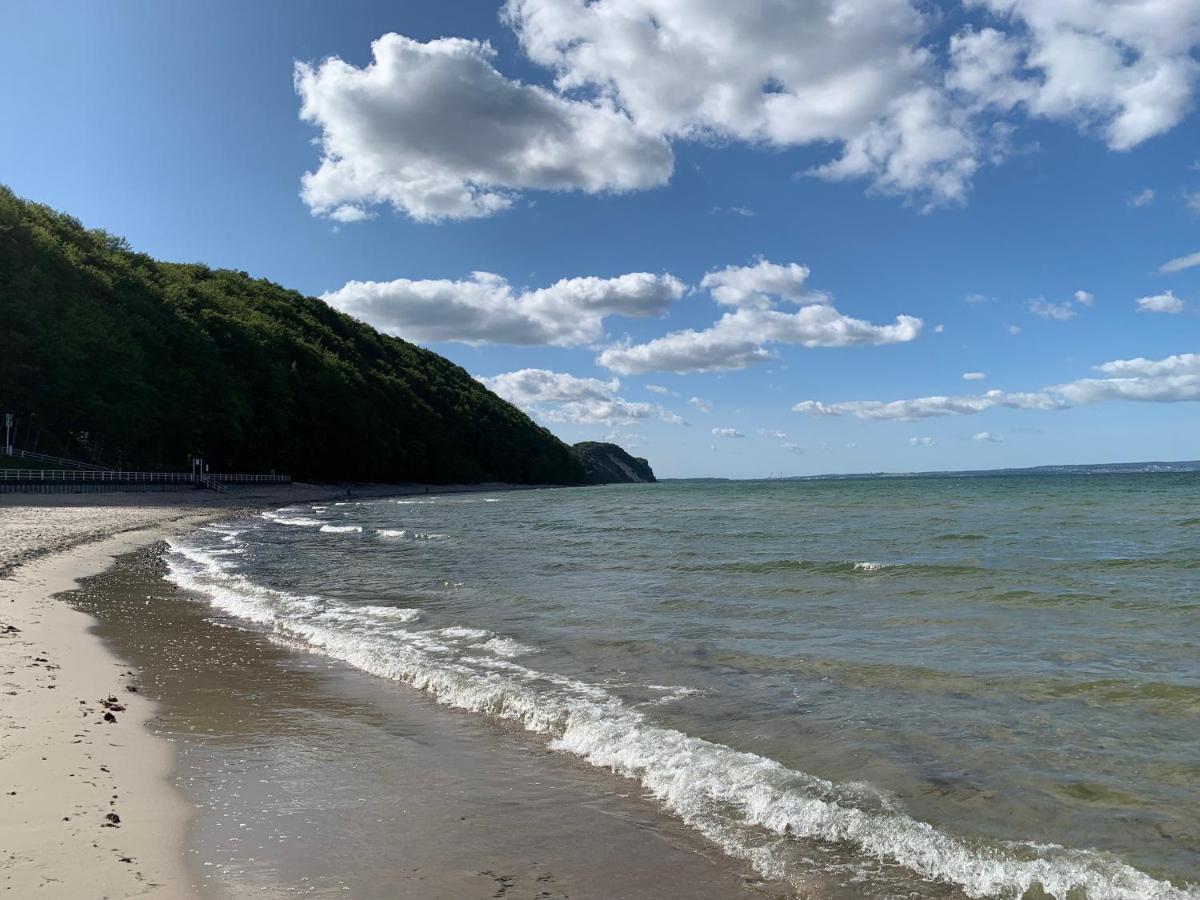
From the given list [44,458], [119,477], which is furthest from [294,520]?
[44,458]

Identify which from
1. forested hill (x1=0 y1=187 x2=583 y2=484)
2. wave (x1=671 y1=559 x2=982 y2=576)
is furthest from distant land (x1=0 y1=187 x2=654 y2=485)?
wave (x1=671 y1=559 x2=982 y2=576)

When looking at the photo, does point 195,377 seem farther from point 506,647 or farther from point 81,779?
point 81,779

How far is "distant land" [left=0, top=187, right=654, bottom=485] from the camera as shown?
5522 centimetres

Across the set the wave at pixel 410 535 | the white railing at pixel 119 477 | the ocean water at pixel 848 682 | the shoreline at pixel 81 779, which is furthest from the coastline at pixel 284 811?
the white railing at pixel 119 477

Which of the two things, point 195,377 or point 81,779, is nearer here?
point 81,779

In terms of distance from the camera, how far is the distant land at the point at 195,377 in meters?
55.2

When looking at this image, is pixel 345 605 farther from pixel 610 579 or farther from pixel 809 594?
pixel 809 594

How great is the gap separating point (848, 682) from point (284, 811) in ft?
19.5

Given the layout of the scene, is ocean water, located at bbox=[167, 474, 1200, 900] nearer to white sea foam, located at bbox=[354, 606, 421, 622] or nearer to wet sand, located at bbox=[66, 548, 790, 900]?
white sea foam, located at bbox=[354, 606, 421, 622]

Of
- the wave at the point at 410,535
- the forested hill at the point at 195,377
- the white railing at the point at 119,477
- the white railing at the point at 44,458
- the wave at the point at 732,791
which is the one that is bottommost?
the wave at the point at 410,535

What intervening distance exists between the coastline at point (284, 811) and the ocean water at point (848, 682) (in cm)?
51

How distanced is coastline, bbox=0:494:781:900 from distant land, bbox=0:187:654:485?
5690cm

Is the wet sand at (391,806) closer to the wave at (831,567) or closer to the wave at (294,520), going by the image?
the wave at (831,567)

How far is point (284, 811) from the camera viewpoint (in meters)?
4.88
